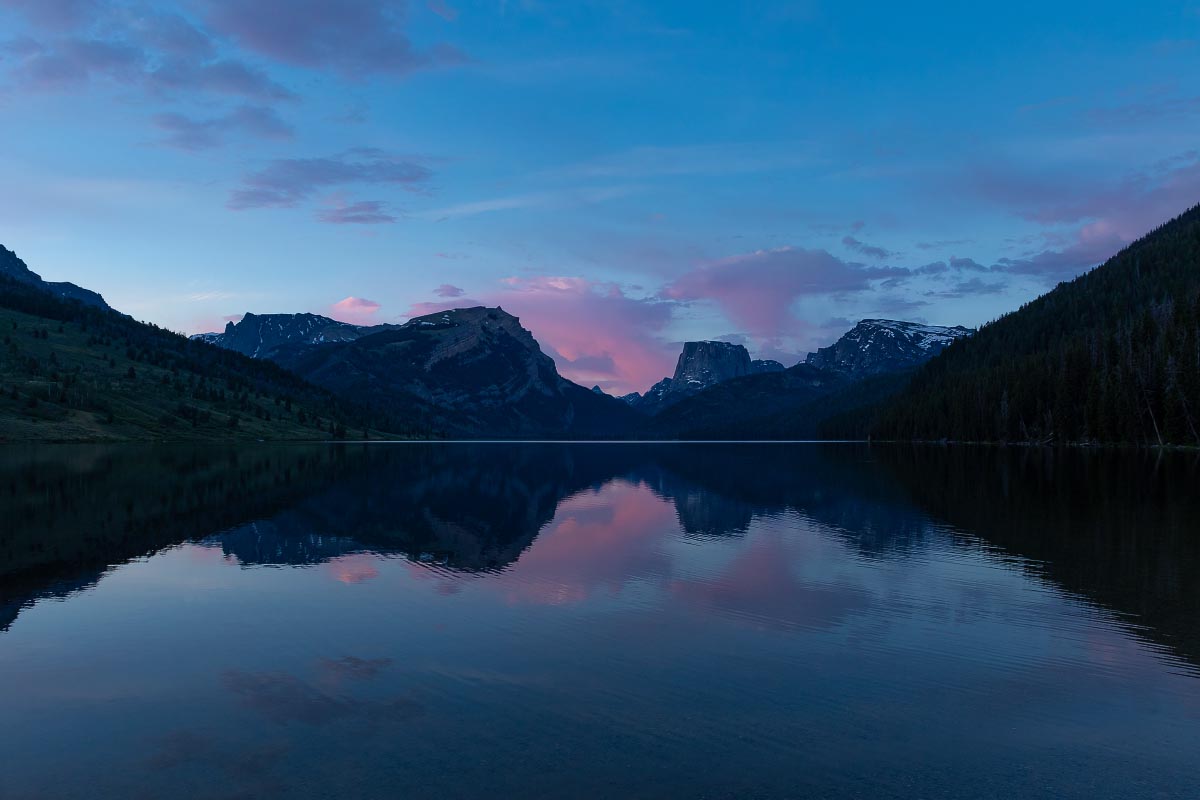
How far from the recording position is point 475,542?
48.2 metres

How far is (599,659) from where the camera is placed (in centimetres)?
2317

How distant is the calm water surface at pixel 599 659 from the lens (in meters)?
15.2

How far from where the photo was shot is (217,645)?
25.0m

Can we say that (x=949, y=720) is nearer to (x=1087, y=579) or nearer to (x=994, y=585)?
(x=994, y=585)

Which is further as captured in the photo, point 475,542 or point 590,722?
point 475,542

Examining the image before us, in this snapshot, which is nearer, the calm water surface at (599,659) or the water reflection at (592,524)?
the calm water surface at (599,659)

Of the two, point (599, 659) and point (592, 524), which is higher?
point (599, 659)

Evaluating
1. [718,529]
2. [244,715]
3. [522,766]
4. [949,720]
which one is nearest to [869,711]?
[949,720]

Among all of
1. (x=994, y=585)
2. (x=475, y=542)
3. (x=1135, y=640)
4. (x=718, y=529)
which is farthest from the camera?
(x=718, y=529)

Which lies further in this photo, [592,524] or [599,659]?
[592,524]

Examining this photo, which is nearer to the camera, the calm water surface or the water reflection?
the calm water surface

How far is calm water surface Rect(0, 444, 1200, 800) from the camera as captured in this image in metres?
15.2

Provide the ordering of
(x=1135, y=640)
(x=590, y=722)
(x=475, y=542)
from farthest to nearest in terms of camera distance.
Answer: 1. (x=475, y=542)
2. (x=1135, y=640)
3. (x=590, y=722)

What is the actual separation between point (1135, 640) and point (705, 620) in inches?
564
